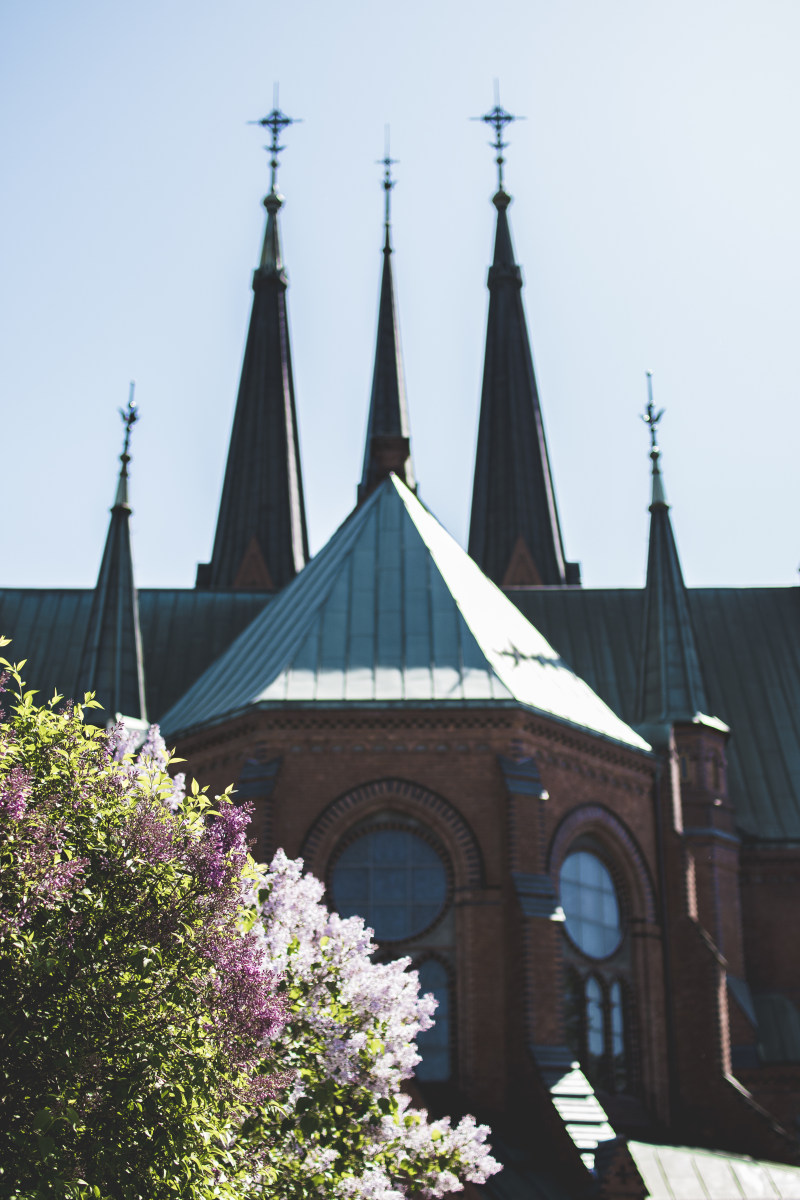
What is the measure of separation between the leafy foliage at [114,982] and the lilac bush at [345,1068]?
1.76 meters

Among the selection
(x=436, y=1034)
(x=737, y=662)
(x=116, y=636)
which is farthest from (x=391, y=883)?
(x=737, y=662)

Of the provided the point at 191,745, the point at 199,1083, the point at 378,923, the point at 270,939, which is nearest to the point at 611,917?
the point at 378,923

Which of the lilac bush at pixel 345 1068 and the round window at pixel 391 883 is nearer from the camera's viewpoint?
the lilac bush at pixel 345 1068

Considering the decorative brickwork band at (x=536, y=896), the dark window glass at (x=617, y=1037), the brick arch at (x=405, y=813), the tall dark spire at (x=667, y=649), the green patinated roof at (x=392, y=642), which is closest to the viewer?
the decorative brickwork band at (x=536, y=896)

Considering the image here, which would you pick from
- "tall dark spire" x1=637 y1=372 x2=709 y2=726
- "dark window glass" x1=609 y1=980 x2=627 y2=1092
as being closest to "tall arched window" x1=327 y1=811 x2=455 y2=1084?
"dark window glass" x1=609 y1=980 x2=627 y2=1092

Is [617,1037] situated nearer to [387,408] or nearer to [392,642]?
[392,642]

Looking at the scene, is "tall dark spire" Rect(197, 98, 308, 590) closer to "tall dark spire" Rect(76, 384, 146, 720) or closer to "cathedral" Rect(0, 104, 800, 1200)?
"cathedral" Rect(0, 104, 800, 1200)

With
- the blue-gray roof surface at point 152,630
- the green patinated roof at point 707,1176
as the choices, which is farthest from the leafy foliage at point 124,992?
the blue-gray roof surface at point 152,630

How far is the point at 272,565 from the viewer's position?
1576 inches

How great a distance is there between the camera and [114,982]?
9867mm

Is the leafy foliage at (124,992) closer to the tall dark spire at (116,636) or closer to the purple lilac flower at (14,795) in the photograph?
the purple lilac flower at (14,795)

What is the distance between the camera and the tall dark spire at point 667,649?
27547mm

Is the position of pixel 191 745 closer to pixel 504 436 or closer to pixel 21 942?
pixel 21 942

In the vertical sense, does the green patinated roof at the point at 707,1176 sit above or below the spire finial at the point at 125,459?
below
